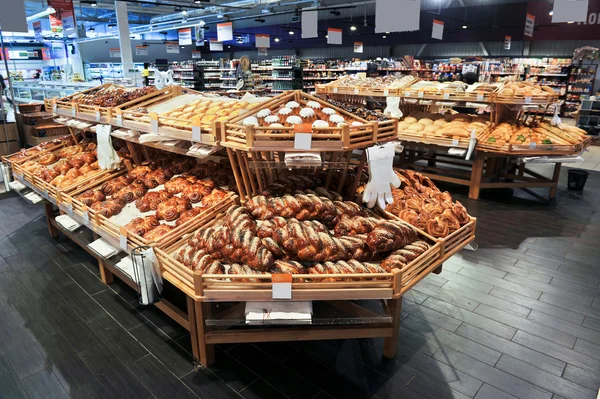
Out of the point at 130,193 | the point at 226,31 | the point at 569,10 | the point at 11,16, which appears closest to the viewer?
the point at 130,193

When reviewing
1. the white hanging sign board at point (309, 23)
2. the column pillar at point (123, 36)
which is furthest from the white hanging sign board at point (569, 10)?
the column pillar at point (123, 36)

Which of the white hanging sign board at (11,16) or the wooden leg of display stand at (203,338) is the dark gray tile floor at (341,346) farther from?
the white hanging sign board at (11,16)

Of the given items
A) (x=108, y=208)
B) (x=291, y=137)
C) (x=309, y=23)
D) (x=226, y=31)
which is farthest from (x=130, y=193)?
(x=226, y=31)

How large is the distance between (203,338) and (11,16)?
624 centimetres

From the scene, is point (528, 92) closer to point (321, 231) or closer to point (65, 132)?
point (321, 231)

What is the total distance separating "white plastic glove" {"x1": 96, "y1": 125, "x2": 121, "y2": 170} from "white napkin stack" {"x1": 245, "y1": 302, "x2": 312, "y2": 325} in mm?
2618

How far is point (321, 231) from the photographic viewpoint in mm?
2469

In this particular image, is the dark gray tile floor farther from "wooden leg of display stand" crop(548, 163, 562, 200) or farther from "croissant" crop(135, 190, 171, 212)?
"wooden leg of display stand" crop(548, 163, 562, 200)

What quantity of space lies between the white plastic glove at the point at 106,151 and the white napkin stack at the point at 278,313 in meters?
2.62

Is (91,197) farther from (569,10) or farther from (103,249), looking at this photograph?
(569,10)

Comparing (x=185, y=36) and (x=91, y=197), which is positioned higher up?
(x=185, y=36)

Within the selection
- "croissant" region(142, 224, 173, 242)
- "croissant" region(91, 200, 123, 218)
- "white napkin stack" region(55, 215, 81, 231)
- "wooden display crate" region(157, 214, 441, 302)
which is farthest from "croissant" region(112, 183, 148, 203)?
"wooden display crate" region(157, 214, 441, 302)

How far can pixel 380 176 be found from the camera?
9.13 feet

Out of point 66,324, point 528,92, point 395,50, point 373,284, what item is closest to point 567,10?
point 528,92
